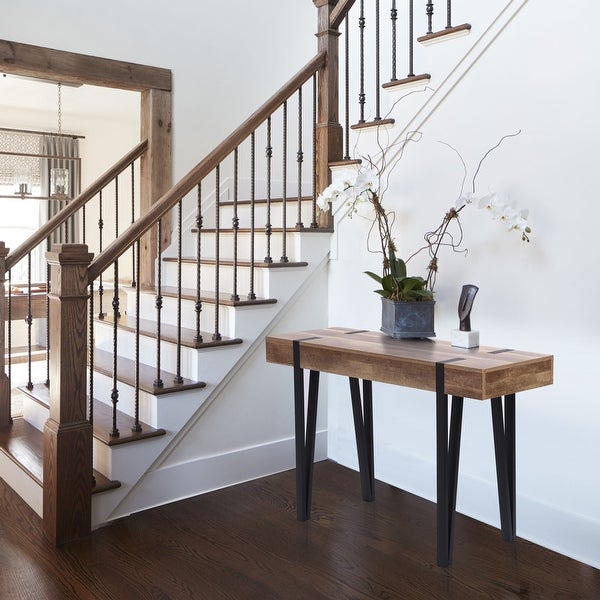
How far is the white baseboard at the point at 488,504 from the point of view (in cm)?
254

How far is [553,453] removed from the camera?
265cm

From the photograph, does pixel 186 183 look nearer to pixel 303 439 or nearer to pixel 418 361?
pixel 303 439

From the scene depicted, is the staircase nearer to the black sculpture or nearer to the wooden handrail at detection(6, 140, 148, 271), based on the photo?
the wooden handrail at detection(6, 140, 148, 271)

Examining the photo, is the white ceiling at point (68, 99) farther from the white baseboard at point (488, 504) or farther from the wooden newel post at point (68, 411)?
the white baseboard at point (488, 504)

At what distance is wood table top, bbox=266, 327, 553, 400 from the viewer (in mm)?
2182

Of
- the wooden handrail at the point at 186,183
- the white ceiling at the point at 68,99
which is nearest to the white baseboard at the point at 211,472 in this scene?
the wooden handrail at the point at 186,183

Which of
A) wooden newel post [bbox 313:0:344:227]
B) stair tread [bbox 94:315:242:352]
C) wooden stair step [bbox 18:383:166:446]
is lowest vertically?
wooden stair step [bbox 18:383:166:446]

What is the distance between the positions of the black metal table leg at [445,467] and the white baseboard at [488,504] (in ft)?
1.48

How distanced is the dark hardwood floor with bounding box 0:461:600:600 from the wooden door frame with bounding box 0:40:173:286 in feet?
6.29

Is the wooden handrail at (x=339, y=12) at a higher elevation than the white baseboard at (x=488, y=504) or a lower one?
higher

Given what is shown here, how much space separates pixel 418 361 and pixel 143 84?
9.18 ft

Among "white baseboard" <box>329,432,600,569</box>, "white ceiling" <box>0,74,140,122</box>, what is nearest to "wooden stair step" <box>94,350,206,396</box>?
"white baseboard" <box>329,432,600,569</box>

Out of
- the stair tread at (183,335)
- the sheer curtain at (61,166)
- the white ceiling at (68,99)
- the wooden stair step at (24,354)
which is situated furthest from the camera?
the sheer curtain at (61,166)

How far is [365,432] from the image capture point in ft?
10.0
